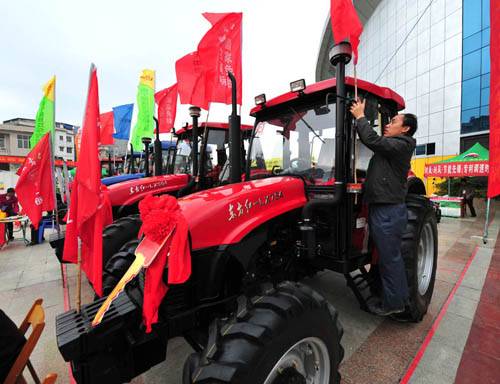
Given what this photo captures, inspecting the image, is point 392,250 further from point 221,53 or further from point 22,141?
point 22,141

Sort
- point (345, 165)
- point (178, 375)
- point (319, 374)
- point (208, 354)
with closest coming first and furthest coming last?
point (208, 354) → point (319, 374) → point (178, 375) → point (345, 165)

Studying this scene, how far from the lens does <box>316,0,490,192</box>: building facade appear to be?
14.2 meters

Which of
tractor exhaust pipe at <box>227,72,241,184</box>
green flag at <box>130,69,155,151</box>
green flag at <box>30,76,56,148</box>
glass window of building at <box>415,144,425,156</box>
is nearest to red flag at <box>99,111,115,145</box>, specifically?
green flag at <box>130,69,155,151</box>

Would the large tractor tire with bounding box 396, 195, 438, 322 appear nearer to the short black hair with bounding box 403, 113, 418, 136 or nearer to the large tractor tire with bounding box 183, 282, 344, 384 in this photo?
the short black hair with bounding box 403, 113, 418, 136

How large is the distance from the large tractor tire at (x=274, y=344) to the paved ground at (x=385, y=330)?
0.60 meters

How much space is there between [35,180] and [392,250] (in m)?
4.89

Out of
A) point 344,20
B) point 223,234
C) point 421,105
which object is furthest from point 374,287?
point 421,105

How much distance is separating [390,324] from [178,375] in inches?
83.3

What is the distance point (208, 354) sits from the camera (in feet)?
4.40

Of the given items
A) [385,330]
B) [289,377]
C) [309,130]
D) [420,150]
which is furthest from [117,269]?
[420,150]

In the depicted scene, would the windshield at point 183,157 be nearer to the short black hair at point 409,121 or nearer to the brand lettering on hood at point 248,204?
the brand lettering on hood at point 248,204

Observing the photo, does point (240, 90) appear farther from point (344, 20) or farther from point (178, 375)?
point (178, 375)

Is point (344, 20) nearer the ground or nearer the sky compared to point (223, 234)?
nearer the sky

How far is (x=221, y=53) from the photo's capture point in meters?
3.60
